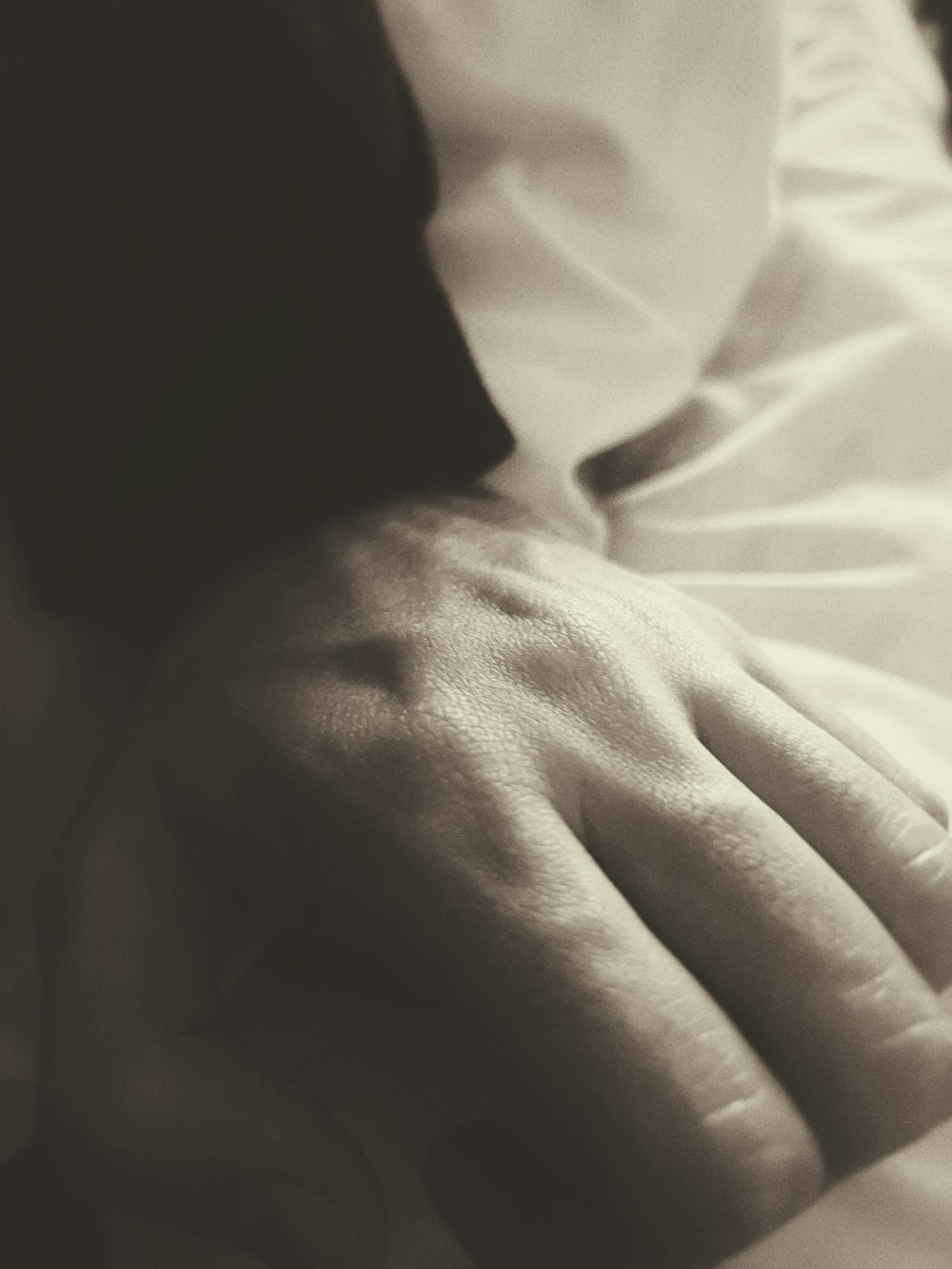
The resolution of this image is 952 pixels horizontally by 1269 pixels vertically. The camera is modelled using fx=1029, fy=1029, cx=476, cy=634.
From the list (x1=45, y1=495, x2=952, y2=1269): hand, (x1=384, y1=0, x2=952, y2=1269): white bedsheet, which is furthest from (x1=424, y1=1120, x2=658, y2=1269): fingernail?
(x1=384, y1=0, x2=952, y2=1269): white bedsheet

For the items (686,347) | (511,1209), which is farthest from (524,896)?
(686,347)

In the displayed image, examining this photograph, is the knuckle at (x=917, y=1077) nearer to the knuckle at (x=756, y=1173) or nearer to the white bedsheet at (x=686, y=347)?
the knuckle at (x=756, y=1173)

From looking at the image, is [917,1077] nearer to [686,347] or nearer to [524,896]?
[524,896]

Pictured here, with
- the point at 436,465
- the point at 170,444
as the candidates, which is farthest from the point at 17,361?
the point at 436,465

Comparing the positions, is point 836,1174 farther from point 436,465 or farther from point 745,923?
point 436,465

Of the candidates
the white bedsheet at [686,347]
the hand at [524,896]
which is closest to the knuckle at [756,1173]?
the hand at [524,896]
